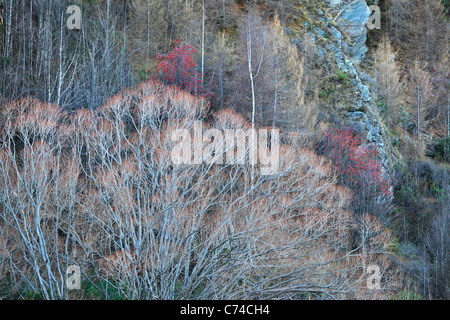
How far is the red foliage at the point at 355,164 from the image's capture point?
56.0 ft

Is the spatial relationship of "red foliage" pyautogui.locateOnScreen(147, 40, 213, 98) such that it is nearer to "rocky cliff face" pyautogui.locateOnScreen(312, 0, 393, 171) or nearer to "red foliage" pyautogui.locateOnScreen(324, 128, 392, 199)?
"red foliage" pyautogui.locateOnScreen(324, 128, 392, 199)

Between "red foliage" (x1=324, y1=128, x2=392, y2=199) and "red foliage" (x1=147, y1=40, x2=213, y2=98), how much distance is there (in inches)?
280

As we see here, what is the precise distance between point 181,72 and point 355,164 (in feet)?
34.1

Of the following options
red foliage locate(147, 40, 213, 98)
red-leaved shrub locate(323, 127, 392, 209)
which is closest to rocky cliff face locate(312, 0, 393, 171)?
red-leaved shrub locate(323, 127, 392, 209)

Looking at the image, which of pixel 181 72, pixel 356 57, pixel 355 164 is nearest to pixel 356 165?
pixel 355 164

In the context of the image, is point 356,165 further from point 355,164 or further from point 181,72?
point 181,72

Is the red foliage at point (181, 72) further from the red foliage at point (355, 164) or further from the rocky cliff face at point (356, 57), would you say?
the rocky cliff face at point (356, 57)

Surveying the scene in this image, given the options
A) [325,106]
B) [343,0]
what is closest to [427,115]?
[343,0]

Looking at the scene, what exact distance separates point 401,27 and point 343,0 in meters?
12.0

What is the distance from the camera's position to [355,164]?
57.8ft

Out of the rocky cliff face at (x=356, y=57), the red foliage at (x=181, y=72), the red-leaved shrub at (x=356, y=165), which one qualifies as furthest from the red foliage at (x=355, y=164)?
the red foliage at (x=181, y=72)

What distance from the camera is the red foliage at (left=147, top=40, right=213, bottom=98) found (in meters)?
16.7

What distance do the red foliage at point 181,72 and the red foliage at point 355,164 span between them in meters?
7.11

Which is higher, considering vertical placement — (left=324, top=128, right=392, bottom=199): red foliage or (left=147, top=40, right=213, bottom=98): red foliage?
(left=147, top=40, right=213, bottom=98): red foliage
